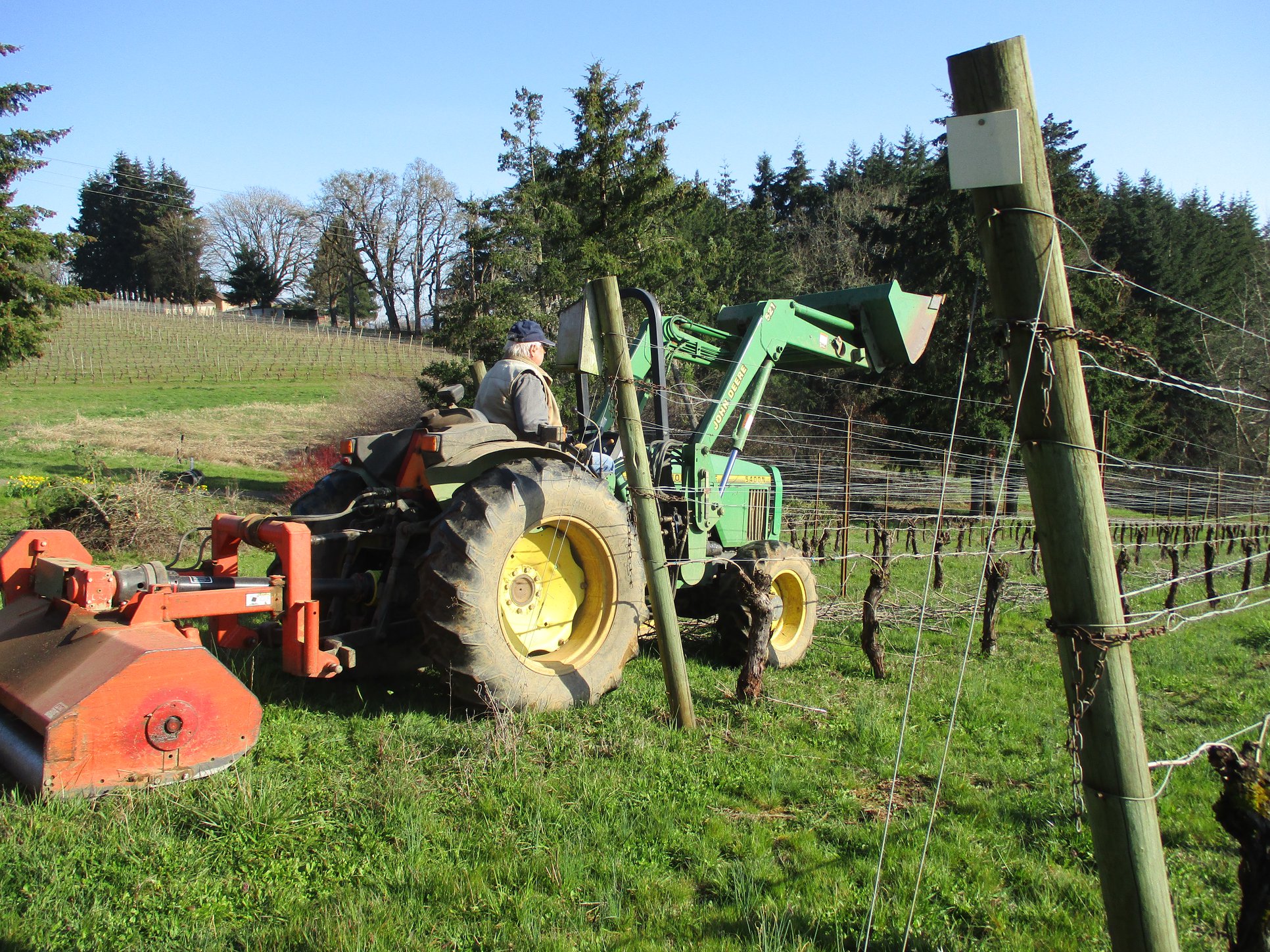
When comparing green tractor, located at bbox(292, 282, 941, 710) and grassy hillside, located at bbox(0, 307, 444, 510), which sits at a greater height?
grassy hillside, located at bbox(0, 307, 444, 510)

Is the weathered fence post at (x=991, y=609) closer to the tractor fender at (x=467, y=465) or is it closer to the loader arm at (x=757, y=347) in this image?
the loader arm at (x=757, y=347)

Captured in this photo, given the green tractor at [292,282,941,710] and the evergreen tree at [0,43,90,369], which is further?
the evergreen tree at [0,43,90,369]

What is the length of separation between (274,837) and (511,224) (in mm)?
15698

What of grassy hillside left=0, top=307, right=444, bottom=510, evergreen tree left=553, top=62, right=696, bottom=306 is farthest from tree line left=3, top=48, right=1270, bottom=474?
grassy hillside left=0, top=307, right=444, bottom=510

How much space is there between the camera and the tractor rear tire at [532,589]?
434 cm

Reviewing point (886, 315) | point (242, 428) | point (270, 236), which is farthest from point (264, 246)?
point (886, 315)

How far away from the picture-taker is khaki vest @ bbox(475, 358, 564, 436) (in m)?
5.38

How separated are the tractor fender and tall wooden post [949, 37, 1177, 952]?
10.1 feet

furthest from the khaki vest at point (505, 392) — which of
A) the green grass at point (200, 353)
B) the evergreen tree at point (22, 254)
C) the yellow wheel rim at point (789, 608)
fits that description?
the green grass at point (200, 353)

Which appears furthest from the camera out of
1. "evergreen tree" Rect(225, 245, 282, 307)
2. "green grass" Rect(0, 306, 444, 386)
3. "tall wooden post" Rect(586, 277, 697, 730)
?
"evergreen tree" Rect(225, 245, 282, 307)

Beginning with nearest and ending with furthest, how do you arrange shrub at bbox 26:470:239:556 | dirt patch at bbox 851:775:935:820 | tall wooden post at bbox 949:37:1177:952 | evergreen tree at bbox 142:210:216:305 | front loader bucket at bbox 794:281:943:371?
tall wooden post at bbox 949:37:1177:952 < dirt patch at bbox 851:775:935:820 < front loader bucket at bbox 794:281:943:371 < shrub at bbox 26:470:239:556 < evergreen tree at bbox 142:210:216:305

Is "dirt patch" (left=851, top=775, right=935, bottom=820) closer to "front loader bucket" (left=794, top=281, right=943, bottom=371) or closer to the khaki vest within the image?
the khaki vest

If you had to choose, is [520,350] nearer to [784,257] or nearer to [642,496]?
[642,496]

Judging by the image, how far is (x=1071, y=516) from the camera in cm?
225
